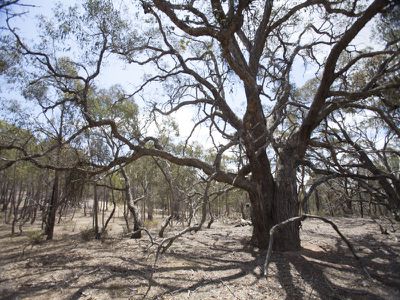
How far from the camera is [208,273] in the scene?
6.29 m

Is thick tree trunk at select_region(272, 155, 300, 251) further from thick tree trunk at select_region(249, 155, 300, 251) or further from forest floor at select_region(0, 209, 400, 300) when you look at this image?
forest floor at select_region(0, 209, 400, 300)

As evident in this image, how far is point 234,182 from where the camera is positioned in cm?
732

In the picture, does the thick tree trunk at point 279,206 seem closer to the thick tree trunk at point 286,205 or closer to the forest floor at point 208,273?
the thick tree trunk at point 286,205

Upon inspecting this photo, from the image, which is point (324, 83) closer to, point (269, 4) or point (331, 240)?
point (269, 4)

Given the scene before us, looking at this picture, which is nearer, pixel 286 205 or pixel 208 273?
pixel 208 273

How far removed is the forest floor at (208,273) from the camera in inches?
213

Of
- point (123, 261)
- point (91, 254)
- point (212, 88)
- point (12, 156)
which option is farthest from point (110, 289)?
point (12, 156)

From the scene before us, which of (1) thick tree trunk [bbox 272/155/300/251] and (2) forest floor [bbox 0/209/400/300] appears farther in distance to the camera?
(1) thick tree trunk [bbox 272/155/300/251]

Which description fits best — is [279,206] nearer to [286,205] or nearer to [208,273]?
[286,205]

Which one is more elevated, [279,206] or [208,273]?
[279,206]

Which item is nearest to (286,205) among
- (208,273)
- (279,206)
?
(279,206)

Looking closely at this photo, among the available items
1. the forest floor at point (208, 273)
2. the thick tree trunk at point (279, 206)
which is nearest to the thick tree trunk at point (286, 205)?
the thick tree trunk at point (279, 206)

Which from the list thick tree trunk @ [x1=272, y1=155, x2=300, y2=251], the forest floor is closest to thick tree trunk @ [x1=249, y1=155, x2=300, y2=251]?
thick tree trunk @ [x1=272, y1=155, x2=300, y2=251]

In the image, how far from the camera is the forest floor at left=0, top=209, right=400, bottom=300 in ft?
17.8
